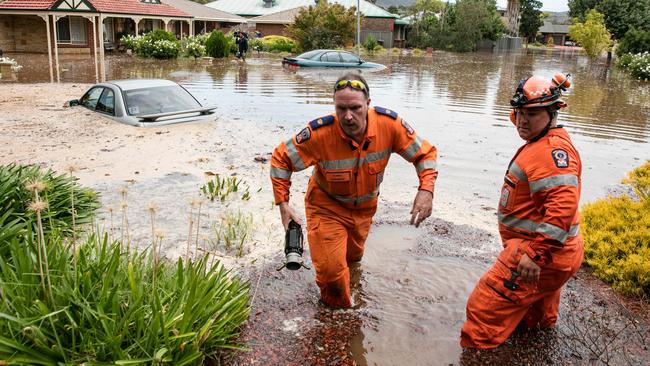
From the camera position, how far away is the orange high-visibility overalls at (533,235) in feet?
10.5

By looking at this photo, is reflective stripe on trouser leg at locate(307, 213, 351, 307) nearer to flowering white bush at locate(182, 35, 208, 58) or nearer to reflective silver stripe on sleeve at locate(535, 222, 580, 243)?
reflective silver stripe on sleeve at locate(535, 222, 580, 243)

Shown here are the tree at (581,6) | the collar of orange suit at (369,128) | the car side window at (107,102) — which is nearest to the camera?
the collar of orange suit at (369,128)

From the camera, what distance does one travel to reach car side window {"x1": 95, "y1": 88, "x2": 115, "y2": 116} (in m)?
11.0

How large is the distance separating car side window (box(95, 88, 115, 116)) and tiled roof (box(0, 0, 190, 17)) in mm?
20147

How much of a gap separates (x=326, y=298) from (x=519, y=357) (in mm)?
1486

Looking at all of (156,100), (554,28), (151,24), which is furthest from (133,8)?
(554,28)

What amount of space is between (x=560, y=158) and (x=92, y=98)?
10.5 meters

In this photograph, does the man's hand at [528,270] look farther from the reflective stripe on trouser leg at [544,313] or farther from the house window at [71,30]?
the house window at [71,30]

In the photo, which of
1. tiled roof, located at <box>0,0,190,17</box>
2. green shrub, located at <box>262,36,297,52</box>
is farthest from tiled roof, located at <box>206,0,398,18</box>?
tiled roof, located at <box>0,0,190,17</box>

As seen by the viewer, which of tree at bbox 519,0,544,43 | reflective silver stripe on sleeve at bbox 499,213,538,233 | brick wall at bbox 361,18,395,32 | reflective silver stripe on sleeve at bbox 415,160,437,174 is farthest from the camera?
tree at bbox 519,0,544,43

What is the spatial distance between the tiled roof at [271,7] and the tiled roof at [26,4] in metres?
28.4

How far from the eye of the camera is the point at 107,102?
436 inches

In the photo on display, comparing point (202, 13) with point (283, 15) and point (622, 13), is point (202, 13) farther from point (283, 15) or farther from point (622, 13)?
point (622, 13)

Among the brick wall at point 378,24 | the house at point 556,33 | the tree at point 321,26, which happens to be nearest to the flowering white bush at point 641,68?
the tree at point 321,26
